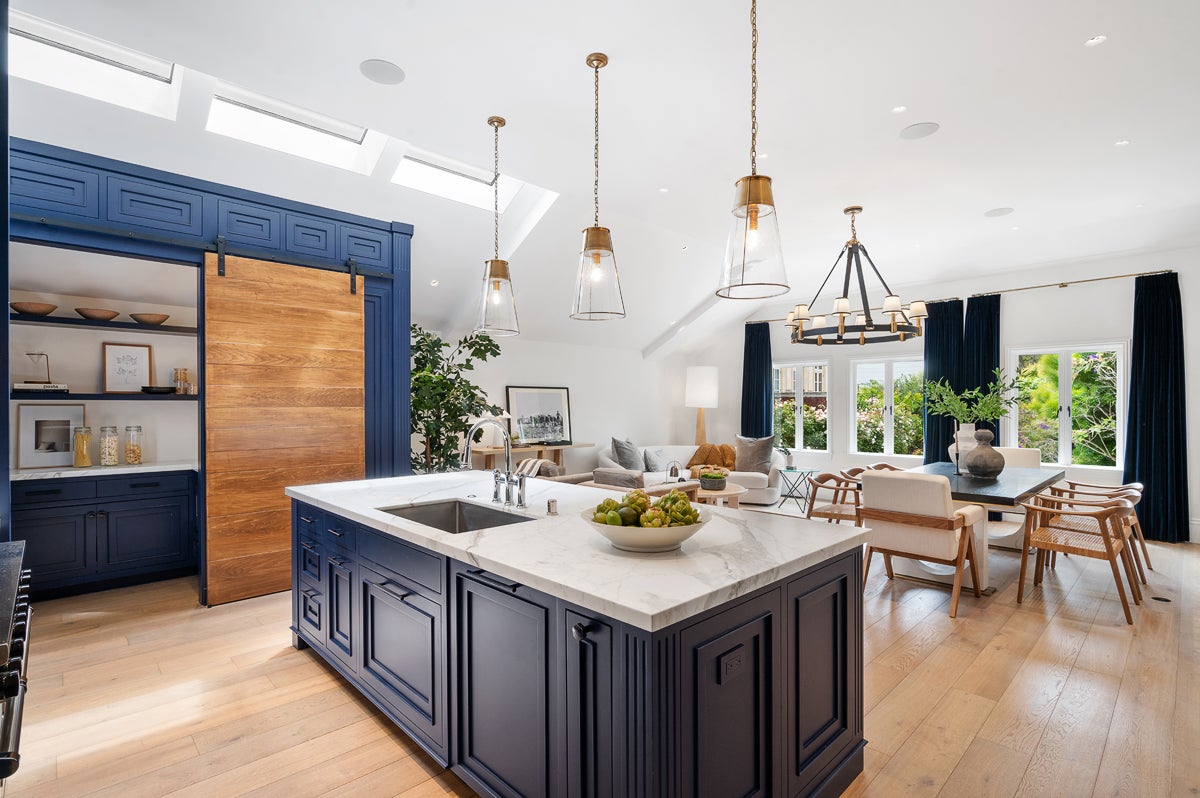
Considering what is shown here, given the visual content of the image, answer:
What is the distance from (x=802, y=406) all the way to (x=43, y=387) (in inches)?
303

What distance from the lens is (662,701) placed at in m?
1.33

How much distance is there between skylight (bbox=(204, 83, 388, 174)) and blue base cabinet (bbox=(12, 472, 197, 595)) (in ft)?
7.84

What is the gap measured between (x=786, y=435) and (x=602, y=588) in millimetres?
7296

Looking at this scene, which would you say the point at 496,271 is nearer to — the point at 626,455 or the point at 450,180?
the point at 450,180

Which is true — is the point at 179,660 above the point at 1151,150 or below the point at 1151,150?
below

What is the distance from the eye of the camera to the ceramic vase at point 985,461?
4441mm

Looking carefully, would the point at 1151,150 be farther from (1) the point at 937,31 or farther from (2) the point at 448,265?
(2) the point at 448,265

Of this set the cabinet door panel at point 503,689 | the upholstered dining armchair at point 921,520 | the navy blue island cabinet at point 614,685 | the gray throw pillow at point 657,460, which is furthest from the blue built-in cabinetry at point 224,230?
the gray throw pillow at point 657,460

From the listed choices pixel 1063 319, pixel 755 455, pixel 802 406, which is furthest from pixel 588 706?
pixel 802 406

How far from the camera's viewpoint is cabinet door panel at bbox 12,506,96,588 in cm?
367

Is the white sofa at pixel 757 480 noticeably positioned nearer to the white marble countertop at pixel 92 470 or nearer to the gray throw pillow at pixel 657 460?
the gray throw pillow at pixel 657 460

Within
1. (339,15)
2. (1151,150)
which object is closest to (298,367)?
(339,15)

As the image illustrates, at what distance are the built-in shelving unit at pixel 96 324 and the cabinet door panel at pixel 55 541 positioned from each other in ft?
4.10

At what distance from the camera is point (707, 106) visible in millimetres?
3150
